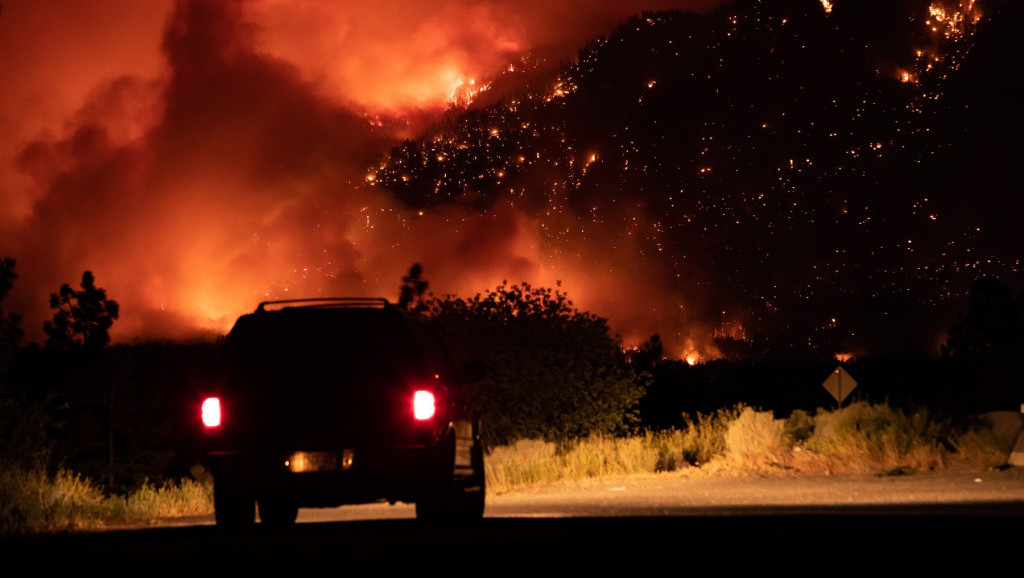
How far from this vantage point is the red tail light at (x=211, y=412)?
46.4 feet

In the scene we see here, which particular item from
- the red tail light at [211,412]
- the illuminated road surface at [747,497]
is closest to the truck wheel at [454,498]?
the red tail light at [211,412]

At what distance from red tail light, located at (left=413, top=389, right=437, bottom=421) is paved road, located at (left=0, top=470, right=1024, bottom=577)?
103cm

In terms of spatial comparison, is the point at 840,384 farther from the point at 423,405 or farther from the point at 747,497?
the point at 423,405

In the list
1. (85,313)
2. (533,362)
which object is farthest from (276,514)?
(85,313)

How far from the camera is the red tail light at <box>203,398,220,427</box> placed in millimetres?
14141

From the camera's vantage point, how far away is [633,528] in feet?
46.4

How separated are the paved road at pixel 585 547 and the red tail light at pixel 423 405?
3.37 ft

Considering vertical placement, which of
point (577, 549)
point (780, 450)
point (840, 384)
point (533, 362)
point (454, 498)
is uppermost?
point (533, 362)

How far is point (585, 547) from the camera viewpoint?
12.2 meters

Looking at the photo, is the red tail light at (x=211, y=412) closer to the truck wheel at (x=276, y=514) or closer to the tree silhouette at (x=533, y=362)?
the truck wheel at (x=276, y=514)

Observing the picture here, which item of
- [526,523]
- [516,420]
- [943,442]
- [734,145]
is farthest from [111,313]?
[734,145]

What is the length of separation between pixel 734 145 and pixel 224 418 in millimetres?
167018

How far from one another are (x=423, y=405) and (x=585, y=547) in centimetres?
236

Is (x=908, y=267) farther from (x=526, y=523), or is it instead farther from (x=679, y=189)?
(x=526, y=523)
